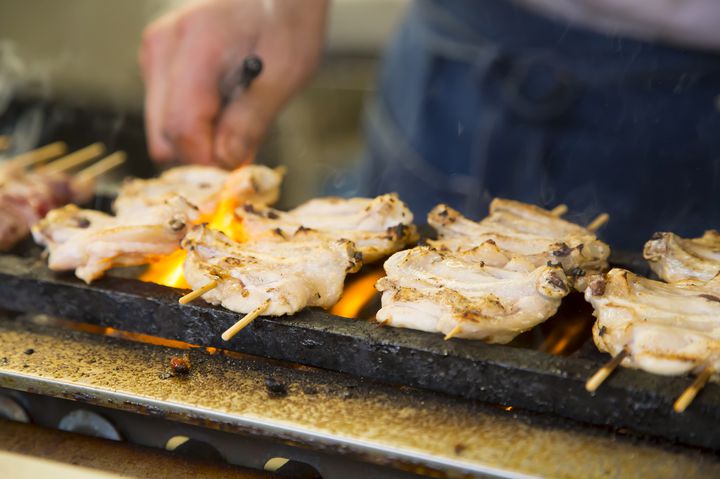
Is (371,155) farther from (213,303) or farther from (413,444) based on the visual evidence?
(413,444)

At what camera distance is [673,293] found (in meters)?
2.71

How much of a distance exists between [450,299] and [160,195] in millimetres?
1724

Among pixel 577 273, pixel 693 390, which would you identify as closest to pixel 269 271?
pixel 577 273

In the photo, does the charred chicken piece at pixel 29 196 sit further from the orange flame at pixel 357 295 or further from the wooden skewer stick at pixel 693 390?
the wooden skewer stick at pixel 693 390

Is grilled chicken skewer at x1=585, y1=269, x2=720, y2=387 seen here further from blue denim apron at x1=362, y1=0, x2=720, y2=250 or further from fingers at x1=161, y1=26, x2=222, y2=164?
fingers at x1=161, y1=26, x2=222, y2=164

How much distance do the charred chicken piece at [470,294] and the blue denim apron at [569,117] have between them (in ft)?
6.00

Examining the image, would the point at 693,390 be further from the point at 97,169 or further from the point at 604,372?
the point at 97,169

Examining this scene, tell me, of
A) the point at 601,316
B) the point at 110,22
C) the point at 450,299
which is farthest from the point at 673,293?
the point at 110,22

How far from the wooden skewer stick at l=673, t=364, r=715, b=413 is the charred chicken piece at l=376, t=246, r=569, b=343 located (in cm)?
51

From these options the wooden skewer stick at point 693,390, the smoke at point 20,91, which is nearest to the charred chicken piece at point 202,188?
the wooden skewer stick at point 693,390

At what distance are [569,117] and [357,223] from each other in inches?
71.4

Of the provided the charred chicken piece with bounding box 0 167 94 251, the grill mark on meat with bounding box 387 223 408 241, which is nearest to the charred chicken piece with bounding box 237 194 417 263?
the grill mark on meat with bounding box 387 223 408 241

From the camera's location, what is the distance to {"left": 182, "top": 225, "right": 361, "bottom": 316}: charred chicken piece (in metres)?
2.80

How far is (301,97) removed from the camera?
378 inches
